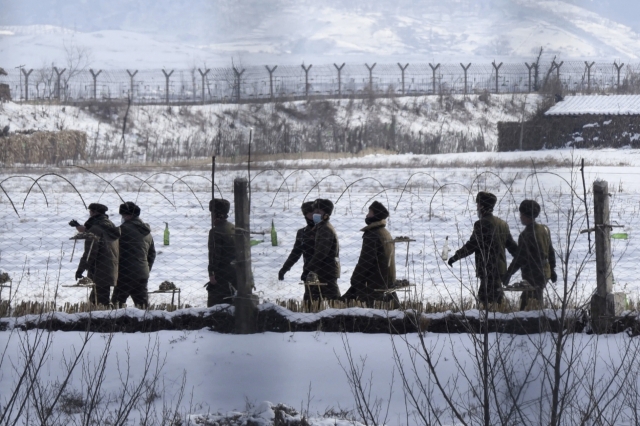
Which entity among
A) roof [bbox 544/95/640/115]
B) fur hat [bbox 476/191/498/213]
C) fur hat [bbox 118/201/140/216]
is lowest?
fur hat [bbox 118/201/140/216]

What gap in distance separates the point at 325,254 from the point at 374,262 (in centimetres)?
42

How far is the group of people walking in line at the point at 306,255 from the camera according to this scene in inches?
270

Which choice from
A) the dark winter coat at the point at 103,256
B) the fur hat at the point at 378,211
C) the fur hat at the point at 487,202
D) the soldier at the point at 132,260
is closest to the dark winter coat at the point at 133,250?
the soldier at the point at 132,260

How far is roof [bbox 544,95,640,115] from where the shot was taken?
31695mm

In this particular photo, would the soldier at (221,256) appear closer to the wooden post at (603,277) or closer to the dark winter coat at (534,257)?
the dark winter coat at (534,257)

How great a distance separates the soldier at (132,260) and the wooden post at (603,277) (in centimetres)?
382

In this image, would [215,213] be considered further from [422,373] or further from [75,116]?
[75,116]

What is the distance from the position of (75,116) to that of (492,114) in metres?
19.3

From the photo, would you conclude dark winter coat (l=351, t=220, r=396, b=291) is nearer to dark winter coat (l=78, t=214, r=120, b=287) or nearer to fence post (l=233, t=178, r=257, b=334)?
fence post (l=233, t=178, r=257, b=334)

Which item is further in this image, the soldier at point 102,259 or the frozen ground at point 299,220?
the frozen ground at point 299,220

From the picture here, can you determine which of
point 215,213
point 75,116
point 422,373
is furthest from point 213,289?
point 75,116

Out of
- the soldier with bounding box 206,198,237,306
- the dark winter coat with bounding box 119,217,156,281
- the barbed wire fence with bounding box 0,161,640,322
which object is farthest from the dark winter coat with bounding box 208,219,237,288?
the dark winter coat with bounding box 119,217,156,281

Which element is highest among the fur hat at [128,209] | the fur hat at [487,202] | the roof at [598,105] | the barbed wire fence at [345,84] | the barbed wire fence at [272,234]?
the barbed wire fence at [345,84]

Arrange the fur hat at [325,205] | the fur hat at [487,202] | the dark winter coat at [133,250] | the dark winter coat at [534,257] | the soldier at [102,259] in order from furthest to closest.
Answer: the dark winter coat at [133,250], the soldier at [102,259], the fur hat at [325,205], the fur hat at [487,202], the dark winter coat at [534,257]
